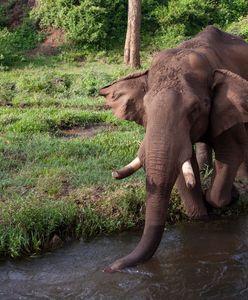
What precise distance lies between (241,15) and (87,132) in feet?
41.8

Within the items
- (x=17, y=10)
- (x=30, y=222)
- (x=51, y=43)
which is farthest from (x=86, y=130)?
(x=17, y=10)

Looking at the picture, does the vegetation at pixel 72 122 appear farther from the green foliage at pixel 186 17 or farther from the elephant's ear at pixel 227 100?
the elephant's ear at pixel 227 100

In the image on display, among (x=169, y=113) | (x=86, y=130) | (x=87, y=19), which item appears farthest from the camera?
(x=87, y=19)

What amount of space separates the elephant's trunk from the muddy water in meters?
0.57

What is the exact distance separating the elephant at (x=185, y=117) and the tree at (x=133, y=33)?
10.2m

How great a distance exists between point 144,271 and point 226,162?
154 cm

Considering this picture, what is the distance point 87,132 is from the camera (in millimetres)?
11414

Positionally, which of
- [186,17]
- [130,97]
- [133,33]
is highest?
[130,97]

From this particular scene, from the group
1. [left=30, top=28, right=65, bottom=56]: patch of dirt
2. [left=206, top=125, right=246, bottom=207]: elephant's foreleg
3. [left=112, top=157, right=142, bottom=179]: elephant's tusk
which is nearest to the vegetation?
[left=30, top=28, right=65, bottom=56]: patch of dirt

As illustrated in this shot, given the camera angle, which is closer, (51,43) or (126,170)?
(126,170)

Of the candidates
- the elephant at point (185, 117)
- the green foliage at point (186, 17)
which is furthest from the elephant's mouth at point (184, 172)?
the green foliage at point (186, 17)

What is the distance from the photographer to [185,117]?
5.48 meters

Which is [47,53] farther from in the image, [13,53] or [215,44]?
[215,44]

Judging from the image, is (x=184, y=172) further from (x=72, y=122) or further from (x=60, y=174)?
(x=72, y=122)
